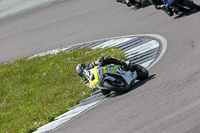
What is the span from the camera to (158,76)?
10.9m

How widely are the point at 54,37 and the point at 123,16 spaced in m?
3.38

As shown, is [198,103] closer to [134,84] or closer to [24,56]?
[134,84]

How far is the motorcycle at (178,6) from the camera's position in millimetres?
15562

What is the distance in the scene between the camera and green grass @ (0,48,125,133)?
1245cm

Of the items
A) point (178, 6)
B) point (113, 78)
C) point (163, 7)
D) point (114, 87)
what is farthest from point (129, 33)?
point (114, 87)

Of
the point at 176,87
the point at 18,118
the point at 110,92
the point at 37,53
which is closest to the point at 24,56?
the point at 37,53

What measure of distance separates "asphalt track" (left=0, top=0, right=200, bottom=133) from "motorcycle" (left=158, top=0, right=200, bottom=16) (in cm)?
37

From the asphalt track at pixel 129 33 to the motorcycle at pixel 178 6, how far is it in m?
0.37

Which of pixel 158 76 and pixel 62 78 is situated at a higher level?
pixel 158 76

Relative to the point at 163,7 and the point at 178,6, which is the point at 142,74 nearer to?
the point at 178,6

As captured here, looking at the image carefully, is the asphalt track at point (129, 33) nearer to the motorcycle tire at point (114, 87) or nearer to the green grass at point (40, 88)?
the motorcycle tire at point (114, 87)

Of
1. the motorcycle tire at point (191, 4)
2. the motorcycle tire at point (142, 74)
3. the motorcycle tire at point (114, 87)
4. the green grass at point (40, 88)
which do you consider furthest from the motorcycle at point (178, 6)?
the motorcycle tire at point (114, 87)

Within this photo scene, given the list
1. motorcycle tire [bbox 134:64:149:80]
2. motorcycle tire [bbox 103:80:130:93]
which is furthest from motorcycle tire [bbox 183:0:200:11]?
motorcycle tire [bbox 103:80:130:93]

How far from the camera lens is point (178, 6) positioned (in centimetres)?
1605
